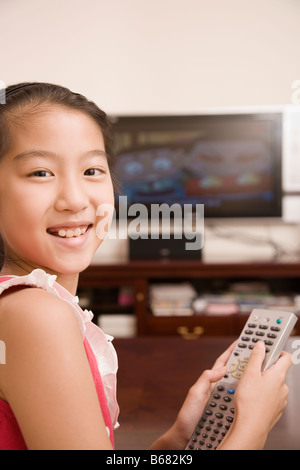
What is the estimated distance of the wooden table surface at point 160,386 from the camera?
0.65 metres

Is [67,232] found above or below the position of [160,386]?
above

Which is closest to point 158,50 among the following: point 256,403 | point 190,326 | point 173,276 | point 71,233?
point 173,276

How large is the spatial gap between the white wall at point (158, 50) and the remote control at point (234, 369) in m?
1.95

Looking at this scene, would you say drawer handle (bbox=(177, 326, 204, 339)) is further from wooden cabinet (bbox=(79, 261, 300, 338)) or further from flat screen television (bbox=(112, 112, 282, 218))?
flat screen television (bbox=(112, 112, 282, 218))

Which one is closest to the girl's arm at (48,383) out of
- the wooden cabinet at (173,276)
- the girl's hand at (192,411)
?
the girl's hand at (192,411)

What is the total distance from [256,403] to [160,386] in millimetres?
377

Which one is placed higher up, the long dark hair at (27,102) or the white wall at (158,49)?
the white wall at (158,49)

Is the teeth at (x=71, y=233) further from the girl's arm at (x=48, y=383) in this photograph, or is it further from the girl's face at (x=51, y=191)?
the girl's arm at (x=48, y=383)

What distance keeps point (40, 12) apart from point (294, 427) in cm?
231

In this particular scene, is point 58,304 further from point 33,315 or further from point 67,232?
point 67,232

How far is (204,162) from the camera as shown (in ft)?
→ 8.40

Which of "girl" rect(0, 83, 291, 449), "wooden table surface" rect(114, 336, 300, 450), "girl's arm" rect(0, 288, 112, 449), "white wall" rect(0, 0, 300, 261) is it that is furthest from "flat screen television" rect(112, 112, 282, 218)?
"girl's arm" rect(0, 288, 112, 449)

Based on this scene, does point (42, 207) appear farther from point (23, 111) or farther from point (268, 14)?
point (268, 14)

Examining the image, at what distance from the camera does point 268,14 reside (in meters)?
2.39
